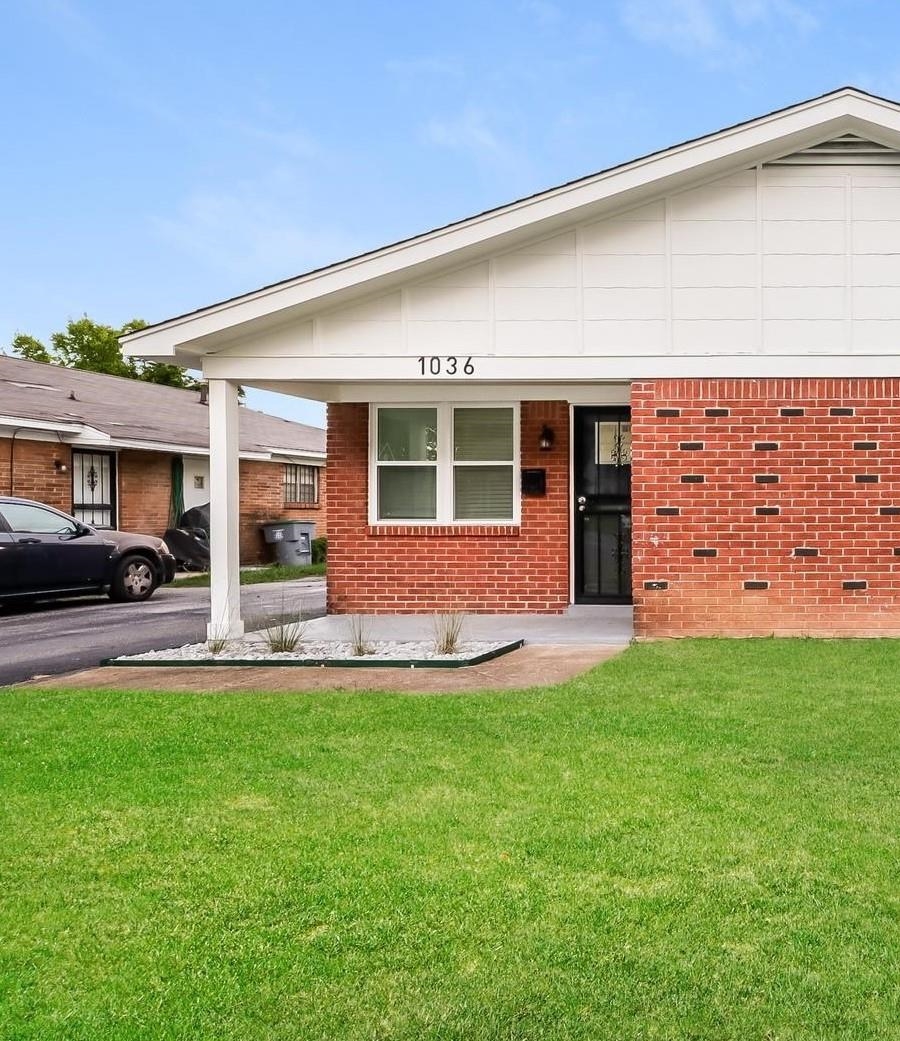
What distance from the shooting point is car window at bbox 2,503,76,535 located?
14.0 m

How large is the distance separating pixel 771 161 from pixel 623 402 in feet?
10.4

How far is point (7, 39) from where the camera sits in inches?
916

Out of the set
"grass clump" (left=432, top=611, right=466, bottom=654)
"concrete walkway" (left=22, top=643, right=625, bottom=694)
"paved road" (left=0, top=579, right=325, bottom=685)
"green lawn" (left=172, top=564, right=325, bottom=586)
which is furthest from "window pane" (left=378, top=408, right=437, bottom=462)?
"green lawn" (left=172, top=564, right=325, bottom=586)

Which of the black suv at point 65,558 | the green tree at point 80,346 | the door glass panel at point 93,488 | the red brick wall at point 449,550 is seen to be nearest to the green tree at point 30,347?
the green tree at point 80,346

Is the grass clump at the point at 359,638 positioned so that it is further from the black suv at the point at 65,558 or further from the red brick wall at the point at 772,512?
the black suv at the point at 65,558

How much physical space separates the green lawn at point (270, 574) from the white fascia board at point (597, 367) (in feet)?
30.1

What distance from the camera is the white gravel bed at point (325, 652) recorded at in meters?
8.91

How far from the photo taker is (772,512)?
10055 millimetres

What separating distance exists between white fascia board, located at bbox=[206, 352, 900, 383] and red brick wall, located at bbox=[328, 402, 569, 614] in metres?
2.11

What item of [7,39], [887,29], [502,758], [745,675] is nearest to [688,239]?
[745,675]

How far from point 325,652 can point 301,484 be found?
18.1 m

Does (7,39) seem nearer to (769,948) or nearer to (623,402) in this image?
(623,402)

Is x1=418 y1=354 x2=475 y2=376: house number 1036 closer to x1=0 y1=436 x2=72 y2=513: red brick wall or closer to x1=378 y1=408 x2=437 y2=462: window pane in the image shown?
x1=378 y1=408 x2=437 y2=462: window pane

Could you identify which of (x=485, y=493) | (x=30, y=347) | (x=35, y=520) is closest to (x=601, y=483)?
(x=485, y=493)
